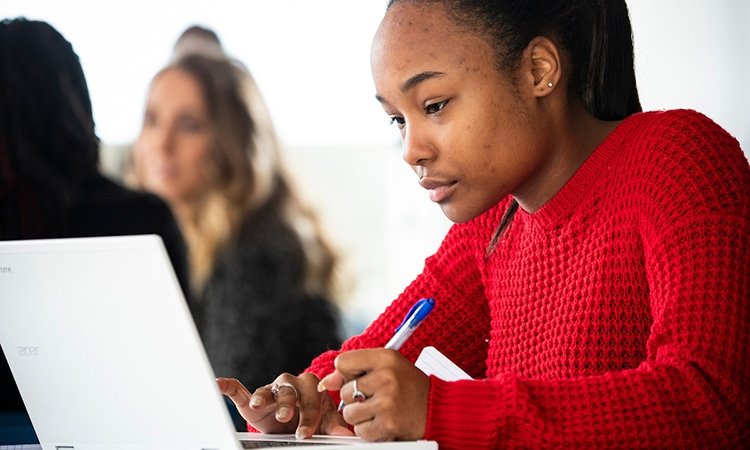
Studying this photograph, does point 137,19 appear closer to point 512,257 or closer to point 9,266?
point 512,257

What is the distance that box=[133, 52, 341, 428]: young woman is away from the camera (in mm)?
3016

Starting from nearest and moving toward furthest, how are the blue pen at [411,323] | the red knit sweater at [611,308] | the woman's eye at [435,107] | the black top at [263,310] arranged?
the red knit sweater at [611,308] → the blue pen at [411,323] → the woman's eye at [435,107] → the black top at [263,310]

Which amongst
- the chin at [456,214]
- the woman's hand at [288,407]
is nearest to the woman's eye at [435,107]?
the chin at [456,214]

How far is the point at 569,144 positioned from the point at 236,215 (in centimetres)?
184

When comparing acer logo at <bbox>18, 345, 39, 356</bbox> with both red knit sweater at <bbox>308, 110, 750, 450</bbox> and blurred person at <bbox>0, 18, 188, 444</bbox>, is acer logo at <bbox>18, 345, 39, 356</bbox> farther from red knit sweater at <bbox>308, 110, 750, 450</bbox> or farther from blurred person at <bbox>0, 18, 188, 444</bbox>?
blurred person at <bbox>0, 18, 188, 444</bbox>

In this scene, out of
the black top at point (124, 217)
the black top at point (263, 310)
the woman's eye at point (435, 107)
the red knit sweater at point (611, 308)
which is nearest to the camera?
the red knit sweater at point (611, 308)

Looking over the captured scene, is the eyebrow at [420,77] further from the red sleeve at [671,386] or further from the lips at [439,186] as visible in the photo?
the red sleeve at [671,386]

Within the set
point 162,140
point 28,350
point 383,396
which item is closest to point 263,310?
point 162,140

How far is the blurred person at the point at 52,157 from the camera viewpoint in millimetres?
2924

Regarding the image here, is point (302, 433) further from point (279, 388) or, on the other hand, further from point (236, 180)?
point (236, 180)

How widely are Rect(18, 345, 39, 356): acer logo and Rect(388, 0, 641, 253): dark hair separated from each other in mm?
644

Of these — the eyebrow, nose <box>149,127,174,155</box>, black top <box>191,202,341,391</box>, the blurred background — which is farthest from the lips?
nose <box>149,127,174,155</box>

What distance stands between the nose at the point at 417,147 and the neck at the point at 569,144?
176 millimetres

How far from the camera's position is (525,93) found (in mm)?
1295
